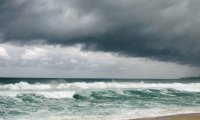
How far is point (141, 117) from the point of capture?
17125 millimetres

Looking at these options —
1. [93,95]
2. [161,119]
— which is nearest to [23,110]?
[161,119]

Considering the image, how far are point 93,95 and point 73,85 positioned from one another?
1277 cm

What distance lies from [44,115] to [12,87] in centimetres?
2087

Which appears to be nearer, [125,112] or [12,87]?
[125,112]

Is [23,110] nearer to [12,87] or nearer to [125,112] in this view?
[125,112]

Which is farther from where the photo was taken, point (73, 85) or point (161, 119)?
point (73, 85)

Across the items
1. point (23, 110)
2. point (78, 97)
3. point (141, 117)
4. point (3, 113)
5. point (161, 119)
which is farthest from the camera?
point (78, 97)

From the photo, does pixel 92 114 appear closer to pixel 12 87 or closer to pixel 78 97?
pixel 78 97

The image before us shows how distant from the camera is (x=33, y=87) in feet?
124

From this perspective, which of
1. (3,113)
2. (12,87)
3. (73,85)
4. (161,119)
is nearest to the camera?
(161,119)

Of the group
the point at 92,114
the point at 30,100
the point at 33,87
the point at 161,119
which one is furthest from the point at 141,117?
the point at 33,87

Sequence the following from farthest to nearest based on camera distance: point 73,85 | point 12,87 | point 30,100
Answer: point 73,85 → point 12,87 → point 30,100

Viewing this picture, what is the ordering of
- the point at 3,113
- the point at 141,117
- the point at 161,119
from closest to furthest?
1. the point at 161,119
2. the point at 141,117
3. the point at 3,113

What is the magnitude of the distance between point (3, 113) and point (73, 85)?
81.6ft
